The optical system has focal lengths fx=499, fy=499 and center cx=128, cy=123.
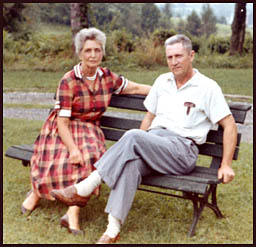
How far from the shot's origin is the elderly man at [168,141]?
12.3 ft

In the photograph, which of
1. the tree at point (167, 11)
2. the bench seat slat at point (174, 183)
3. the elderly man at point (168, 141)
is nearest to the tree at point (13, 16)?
the tree at point (167, 11)

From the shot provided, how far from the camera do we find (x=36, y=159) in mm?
4500

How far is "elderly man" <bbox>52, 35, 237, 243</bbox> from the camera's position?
3.74 meters

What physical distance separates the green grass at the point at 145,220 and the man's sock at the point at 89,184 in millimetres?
370

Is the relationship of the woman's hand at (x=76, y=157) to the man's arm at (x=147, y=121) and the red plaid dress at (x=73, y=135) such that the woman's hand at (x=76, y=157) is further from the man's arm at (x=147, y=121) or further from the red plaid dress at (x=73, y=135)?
the man's arm at (x=147, y=121)

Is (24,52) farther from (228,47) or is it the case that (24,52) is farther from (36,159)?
(36,159)

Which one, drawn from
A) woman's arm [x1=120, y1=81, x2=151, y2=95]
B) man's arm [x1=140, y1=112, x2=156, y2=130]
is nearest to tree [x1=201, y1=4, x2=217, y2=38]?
woman's arm [x1=120, y1=81, x2=151, y2=95]

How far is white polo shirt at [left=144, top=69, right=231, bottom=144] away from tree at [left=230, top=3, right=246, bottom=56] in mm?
13616

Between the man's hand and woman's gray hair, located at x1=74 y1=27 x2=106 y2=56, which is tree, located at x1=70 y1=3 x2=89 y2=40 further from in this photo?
the man's hand

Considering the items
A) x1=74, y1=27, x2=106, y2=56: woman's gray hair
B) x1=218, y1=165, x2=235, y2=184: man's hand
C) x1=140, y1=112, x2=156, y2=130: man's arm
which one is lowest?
x1=218, y1=165, x2=235, y2=184: man's hand

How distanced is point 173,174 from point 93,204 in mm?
1097

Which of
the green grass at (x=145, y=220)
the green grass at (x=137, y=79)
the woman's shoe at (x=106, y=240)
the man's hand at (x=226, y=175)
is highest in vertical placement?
the man's hand at (x=226, y=175)

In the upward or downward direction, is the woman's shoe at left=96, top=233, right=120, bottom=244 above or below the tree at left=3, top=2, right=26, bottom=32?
below

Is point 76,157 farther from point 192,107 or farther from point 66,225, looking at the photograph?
point 192,107
